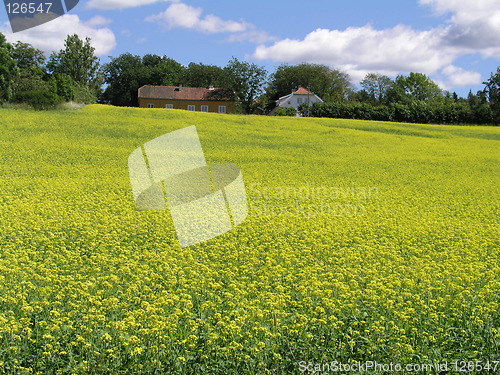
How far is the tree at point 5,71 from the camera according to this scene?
4284 cm

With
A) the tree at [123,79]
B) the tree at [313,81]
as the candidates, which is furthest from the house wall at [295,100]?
the tree at [123,79]

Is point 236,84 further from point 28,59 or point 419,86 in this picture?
point 419,86

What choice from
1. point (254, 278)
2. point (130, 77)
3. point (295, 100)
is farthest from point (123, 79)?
point (254, 278)

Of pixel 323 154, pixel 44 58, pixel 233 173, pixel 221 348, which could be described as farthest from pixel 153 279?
pixel 44 58

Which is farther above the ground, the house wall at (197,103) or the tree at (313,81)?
the tree at (313,81)

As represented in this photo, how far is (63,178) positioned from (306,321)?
15053mm

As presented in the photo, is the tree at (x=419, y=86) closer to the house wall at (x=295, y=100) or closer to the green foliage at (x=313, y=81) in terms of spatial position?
the green foliage at (x=313, y=81)

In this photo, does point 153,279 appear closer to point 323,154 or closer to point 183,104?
point 323,154

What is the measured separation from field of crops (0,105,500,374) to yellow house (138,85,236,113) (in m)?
60.5

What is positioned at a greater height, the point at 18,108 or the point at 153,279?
the point at 18,108

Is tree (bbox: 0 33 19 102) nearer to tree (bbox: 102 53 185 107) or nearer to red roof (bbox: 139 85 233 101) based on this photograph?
red roof (bbox: 139 85 233 101)

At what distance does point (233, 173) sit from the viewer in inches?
900

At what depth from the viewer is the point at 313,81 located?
10375 cm

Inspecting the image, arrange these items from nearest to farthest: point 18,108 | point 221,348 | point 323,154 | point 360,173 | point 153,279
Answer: point 221,348
point 153,279
point 360,173
point 323,154
point 18,108
